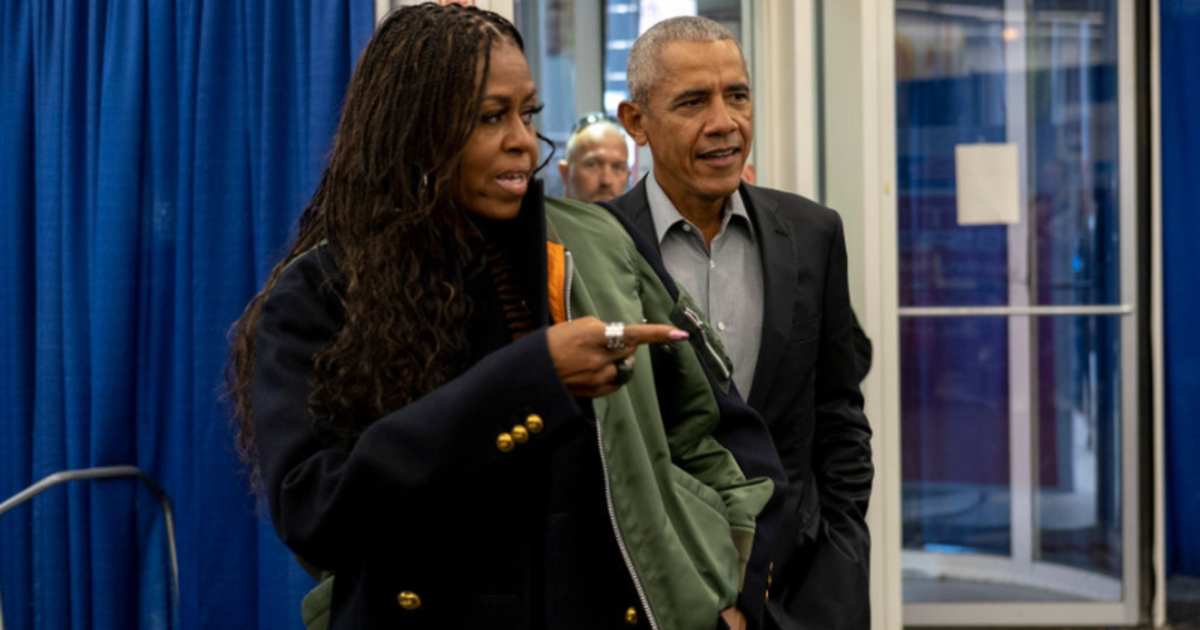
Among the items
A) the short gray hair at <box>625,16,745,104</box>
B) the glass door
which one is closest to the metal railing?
the short gray hair at <box>625,16,745,104</box>

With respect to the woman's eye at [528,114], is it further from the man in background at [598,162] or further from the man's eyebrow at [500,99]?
the man in background at [598,162]

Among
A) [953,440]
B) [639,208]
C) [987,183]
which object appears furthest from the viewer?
[953,440]

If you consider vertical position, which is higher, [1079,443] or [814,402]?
[814,402]

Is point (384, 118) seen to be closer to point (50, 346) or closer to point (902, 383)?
point (50, 346)

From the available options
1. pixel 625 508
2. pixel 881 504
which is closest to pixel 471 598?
pixel 625 508

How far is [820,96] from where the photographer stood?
144 inches

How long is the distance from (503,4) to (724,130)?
1.15m

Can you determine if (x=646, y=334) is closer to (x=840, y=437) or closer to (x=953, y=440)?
(x=840, y=437)

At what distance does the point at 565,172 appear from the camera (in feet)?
13.5

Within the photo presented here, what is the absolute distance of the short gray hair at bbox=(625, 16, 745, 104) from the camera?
2.21 meters

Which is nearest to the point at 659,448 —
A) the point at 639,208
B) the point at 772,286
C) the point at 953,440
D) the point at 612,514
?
the point at 612,514

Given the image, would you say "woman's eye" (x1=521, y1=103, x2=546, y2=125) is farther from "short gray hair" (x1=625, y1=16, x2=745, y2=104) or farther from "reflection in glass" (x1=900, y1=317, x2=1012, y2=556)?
"reflection in glass" (x1=900, y1=317, x2=1012, y2=556)

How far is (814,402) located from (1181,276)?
3.57 meters

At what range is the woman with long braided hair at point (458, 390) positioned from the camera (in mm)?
1252
